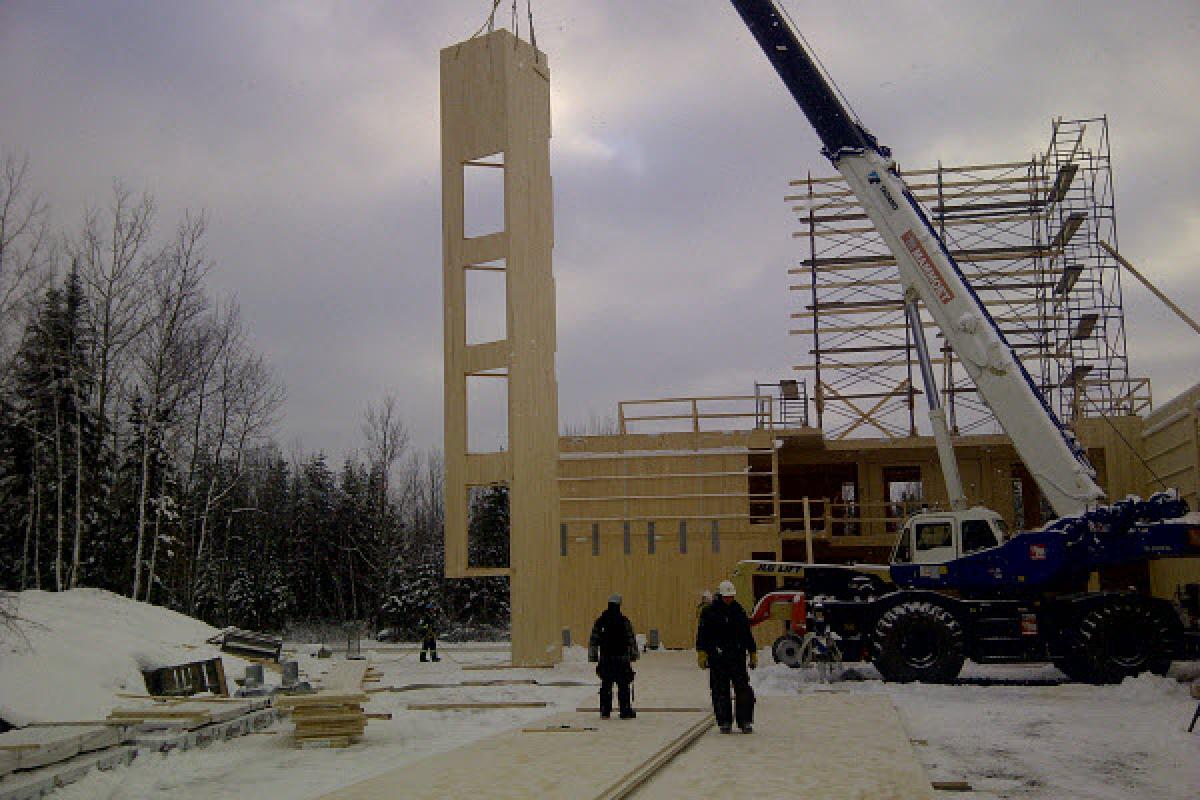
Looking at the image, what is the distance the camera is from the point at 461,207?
2339 centimetres

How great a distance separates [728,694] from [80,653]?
950 cm

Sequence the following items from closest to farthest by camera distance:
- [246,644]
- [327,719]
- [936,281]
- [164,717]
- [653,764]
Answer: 1. [653,764]
2. [327,719]
3. [164,717]
4. [936,281]
5. [246,644]

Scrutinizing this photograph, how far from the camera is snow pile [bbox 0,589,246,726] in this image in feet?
43.6

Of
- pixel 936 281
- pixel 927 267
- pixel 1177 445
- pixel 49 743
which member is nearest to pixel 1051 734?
pixel 936 281

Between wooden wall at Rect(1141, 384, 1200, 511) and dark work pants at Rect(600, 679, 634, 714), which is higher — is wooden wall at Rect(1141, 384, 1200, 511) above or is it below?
above

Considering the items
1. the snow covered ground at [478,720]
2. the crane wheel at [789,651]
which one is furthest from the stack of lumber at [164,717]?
the crane wheel at [789,651]

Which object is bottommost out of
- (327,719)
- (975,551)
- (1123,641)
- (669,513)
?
(327,719)

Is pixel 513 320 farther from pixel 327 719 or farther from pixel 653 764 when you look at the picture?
pixel 653 764

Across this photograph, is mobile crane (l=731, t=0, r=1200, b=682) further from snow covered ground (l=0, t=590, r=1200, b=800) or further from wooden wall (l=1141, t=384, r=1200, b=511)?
wooden wall (l=1141, t=384, r=1200, b=511)

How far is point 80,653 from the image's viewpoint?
1519cm

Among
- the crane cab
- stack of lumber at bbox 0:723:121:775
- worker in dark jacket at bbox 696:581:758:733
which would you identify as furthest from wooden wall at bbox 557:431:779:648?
stack of lumber at bbox 0:723:121:775

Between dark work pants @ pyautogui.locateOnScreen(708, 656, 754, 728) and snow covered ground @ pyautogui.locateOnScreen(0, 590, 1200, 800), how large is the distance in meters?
0.30

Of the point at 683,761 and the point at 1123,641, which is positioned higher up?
the point at 1123,641

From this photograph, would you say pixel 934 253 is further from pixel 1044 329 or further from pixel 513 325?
pixel 1044 329
